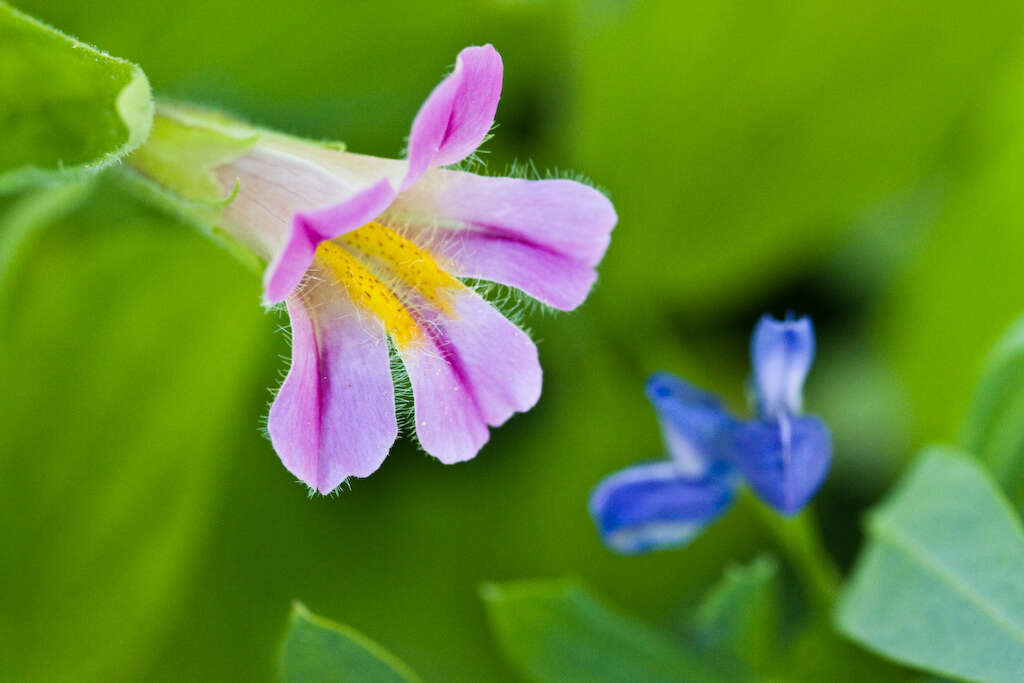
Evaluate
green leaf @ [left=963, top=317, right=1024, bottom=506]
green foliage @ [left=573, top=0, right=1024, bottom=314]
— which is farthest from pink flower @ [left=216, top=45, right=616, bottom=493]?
green foliage @ [left=573, top=0, right=1024, bottom=314]

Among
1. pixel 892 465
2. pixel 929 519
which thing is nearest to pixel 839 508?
pixel 892 465

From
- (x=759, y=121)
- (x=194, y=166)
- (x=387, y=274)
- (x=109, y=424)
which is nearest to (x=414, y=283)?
(x=387, y=274)

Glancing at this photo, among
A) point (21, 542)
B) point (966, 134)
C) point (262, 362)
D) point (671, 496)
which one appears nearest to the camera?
point (671, 496)

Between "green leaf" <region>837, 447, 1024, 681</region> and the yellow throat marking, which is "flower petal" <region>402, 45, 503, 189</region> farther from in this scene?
"green leaf" <region>837, 447, 1024, 681</region>

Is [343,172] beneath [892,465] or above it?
above

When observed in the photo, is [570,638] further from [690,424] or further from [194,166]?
[194,166]

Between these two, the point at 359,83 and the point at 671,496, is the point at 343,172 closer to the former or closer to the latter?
the point at 671,496

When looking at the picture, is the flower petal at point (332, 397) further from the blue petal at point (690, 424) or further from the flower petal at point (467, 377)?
the blue petal at point (690, 424)

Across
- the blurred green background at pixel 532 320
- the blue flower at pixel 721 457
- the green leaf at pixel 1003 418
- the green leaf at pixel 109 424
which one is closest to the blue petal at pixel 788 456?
the blue flower at pixel 721 457
